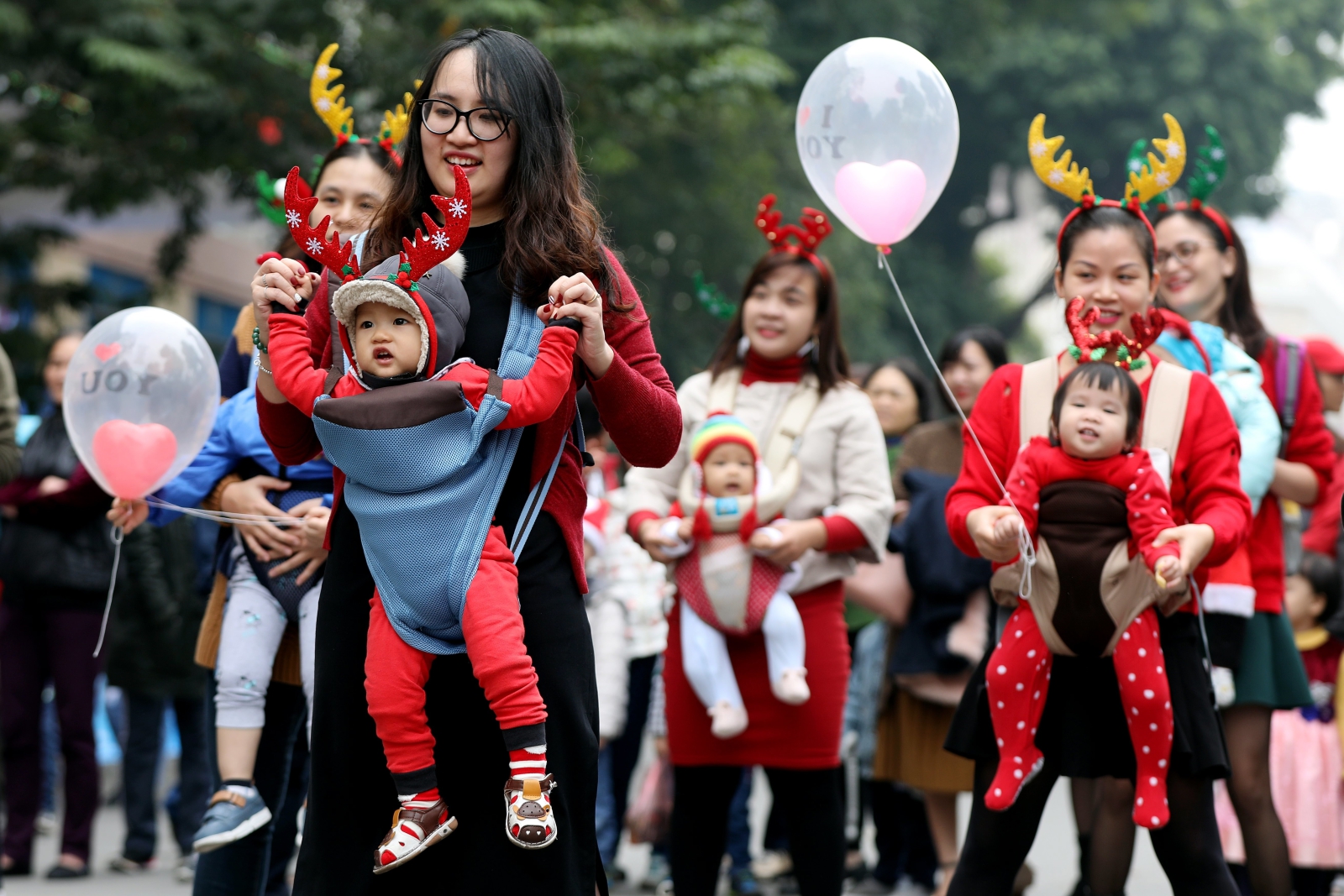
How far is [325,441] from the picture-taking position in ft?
9.23

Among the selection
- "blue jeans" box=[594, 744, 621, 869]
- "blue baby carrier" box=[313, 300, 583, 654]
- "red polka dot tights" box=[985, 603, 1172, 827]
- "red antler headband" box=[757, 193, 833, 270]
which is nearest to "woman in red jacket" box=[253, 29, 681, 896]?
"blue baby carrier" box=[313, 300, 583, 654]

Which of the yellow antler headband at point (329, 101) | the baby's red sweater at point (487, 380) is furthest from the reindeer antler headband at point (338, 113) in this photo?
the baby's red sweater at point (487, 380)

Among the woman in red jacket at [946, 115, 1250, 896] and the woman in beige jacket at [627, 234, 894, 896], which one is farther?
the woman in beige jacket at [627, 234, 894, 896]

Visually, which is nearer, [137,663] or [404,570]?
[404,570]

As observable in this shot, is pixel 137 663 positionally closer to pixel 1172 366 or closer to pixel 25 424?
pixel 25 424

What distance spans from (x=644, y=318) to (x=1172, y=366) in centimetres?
155

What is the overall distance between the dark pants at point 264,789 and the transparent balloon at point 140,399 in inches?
24.1

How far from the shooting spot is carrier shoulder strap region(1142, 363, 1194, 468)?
389 centimetres

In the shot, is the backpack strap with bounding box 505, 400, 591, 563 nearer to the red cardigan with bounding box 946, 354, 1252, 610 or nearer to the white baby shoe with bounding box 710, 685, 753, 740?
the red cardigan with bounding box 946, 354, 1252, 610

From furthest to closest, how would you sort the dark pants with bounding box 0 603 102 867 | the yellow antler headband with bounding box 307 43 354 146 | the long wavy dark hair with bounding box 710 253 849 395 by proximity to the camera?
the dark pants with bounding box 0 603 102 867, the long wavy dark hair with bounding box 710 253 849 395, the yellow antler headband with bounding box 307 43 354 146

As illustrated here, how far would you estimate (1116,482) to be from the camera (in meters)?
3.75

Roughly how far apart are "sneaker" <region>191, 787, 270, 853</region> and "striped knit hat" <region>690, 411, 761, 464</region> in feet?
5.91

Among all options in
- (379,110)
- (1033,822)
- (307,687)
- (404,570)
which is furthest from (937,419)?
(379,110)

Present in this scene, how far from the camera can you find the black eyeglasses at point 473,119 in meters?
3.03
